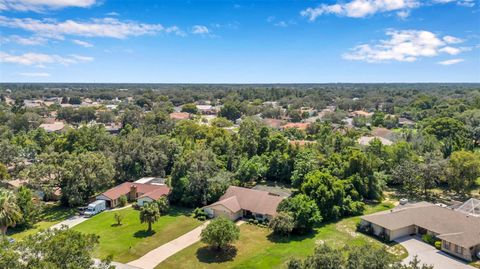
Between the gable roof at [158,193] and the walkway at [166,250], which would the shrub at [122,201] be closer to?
the gable roof at [158,193]

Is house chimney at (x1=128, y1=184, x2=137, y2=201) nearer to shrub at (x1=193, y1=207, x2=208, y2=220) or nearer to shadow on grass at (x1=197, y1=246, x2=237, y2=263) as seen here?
shrub at (x1=193, y1=207, x2=208, y2=220)

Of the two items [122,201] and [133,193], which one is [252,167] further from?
[122,201]

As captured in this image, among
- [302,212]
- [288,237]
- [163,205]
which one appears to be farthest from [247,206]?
[163,205]

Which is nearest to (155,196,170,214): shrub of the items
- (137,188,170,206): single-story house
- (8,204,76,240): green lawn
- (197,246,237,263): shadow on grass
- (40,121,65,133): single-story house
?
(137,188,170,206): single-story house

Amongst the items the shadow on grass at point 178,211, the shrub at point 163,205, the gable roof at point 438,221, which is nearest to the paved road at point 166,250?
the shadow on grass at point 178,211

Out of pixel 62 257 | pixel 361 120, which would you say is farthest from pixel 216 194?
pixel 361 120
